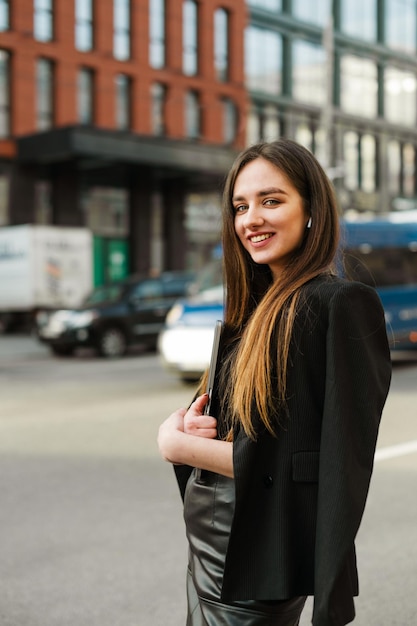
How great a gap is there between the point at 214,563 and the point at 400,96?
53.6 m

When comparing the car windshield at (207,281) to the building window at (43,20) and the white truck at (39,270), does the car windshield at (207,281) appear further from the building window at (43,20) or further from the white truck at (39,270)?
the building window at (43,20)

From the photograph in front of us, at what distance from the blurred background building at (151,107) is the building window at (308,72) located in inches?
2.6

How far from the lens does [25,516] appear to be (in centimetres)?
591

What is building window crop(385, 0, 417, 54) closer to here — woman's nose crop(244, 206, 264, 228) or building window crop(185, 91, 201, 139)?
building window crop(185, 91, 201, 139)

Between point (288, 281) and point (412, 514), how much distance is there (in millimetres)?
4199

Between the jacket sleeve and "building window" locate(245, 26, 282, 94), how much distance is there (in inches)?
1609

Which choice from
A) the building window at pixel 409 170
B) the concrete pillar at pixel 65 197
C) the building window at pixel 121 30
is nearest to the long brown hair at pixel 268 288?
the concrete pillar at pixel 65 197

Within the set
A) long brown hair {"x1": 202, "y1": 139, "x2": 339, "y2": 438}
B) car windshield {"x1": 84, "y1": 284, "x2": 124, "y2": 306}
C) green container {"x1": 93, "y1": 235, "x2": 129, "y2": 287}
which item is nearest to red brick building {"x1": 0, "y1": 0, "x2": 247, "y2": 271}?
green container {"x1": 93, "y1": 235, "x2": 129, "y2": 287}

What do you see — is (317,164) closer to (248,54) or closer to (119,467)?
(119,467)

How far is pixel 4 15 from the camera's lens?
31531 millimetres

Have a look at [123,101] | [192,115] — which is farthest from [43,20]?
[192,115]

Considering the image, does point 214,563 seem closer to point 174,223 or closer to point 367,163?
point 174,223

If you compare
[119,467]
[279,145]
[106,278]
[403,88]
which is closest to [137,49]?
[106,278]

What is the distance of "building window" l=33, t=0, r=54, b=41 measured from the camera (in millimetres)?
32344
